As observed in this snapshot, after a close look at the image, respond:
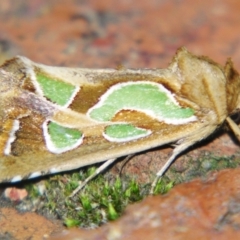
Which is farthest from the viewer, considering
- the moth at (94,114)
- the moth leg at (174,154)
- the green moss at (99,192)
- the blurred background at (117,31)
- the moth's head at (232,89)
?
the blurred background at (117,31)

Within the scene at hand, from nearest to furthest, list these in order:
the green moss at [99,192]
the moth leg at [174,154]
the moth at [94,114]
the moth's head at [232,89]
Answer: the green moss at [99,192]
the moth leg at [174,154]
the moth at [94,114]
the moth's head at [232,89]

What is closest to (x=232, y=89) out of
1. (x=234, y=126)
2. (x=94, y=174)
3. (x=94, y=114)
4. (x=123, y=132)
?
(x=234, y=126)

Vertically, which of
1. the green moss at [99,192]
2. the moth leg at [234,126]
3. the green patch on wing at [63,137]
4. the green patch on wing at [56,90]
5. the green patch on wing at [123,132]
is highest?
the moth leg at [234,126]

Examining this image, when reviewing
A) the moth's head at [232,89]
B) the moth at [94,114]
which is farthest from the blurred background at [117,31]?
the moth at [94,114]

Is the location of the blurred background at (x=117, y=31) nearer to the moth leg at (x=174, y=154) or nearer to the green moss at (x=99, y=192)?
the moth leg at (x=174, y=154)

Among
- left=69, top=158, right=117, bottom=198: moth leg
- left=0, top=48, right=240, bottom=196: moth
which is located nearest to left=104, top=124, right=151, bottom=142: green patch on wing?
left=0, top=48, right=240, bottom=196: moth

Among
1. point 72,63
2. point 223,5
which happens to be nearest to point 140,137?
point 72,63

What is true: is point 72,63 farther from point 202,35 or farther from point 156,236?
point 156,236

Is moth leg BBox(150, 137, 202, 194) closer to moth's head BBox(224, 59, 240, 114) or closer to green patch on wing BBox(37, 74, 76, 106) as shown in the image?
moth's head BBox(224, 59, 240, 114)
